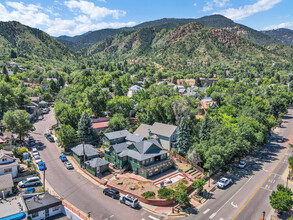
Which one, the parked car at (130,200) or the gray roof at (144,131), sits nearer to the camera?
the parked car at (130,200)

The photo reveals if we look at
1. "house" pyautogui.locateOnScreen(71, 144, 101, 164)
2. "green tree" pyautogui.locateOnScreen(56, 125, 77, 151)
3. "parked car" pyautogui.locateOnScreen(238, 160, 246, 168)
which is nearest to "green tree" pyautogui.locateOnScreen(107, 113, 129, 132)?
"green tree" pyautogui.locateOnScreen(56, 125, 77, 151)

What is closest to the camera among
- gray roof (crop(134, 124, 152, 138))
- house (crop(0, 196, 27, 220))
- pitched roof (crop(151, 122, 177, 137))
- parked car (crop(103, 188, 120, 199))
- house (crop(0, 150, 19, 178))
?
house (crop(0, 196, 27, 220))

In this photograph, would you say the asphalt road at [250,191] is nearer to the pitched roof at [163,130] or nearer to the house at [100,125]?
the pitched roof at [163,130]

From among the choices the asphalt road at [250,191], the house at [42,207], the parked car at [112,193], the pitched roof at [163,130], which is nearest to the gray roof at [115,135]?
the pitched roof at [163,130]

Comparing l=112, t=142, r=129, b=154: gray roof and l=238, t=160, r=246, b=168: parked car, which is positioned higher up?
l=112, t=142, r=129, b=154: gray roof

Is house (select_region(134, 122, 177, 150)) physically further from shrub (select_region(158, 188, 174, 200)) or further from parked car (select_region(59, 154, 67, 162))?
shrub (select_region(158, 188, 174, 200))

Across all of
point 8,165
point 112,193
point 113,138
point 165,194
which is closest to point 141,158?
point 112,193

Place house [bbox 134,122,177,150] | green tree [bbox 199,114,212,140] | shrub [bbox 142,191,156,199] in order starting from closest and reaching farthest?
shrub [bbox 142,191,156,199], green tree [bbox 199,114,212,140], house [bbox 134,122,177,150]
